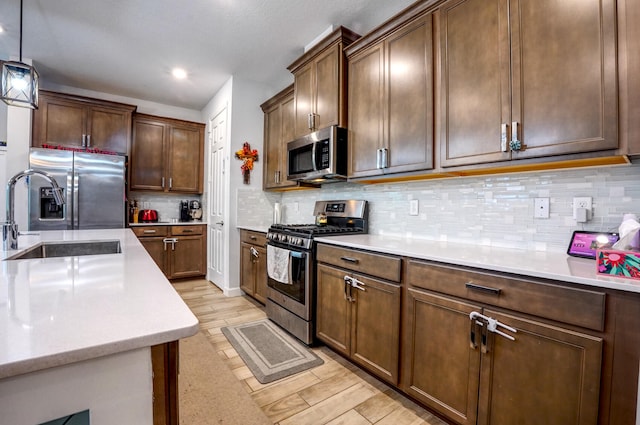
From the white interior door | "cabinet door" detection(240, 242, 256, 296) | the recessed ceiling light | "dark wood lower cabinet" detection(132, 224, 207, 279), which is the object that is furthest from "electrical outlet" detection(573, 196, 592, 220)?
"dark wood lower cabinet" detection(132, 224, 207, 279)

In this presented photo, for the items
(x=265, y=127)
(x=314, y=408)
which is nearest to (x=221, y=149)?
(x=265, y=127)

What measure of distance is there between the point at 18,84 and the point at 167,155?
274 centimetres

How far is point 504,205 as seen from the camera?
1.76m

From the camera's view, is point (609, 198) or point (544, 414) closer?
point (544, 414)

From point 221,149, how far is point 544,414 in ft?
13.0

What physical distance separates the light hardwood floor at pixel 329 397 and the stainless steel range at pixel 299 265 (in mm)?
316

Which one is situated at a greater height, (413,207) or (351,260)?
(413,207)

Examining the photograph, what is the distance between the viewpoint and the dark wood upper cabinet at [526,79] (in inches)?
48.4

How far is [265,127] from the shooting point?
3.87 metres

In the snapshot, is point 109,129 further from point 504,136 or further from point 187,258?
point 504,136

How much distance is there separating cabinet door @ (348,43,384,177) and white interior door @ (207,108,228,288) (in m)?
2.04

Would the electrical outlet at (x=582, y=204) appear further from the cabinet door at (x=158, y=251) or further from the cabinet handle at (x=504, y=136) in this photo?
the cabinet door at (x=158, y=251)

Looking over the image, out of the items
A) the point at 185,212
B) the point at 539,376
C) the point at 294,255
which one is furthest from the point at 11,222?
the point at 185,212

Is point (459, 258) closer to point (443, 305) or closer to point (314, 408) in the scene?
point (443, 305)
